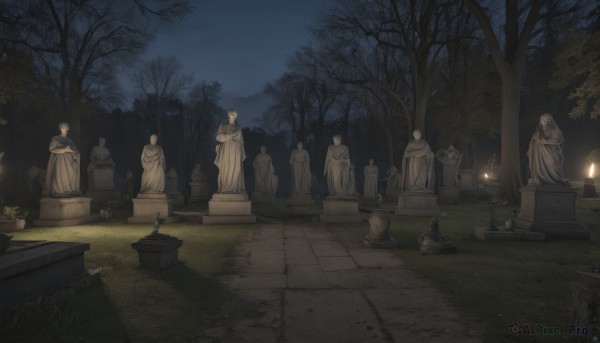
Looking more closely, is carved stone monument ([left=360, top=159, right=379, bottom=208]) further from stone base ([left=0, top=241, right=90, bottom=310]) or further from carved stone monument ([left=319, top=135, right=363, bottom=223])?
stone base ([left=0, top=241, right=90, bottom=310])

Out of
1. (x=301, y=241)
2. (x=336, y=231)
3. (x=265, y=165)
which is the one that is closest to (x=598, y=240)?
(x=336, y=231)

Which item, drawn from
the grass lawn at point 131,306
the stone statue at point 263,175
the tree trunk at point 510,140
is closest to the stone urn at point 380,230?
the grass lawn at point 131,306

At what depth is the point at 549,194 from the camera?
9.45 meters

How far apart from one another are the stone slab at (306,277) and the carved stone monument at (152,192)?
747cm

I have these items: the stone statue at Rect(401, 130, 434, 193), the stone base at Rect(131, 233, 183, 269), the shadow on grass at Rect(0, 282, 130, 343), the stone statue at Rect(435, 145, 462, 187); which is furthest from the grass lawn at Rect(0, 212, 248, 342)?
the stone statue at Rect(435, 145, 462, 187)

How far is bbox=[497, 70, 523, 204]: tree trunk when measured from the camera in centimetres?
1738

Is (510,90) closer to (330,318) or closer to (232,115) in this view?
(232,115)

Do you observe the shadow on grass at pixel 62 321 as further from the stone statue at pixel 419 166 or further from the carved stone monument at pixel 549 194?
the stone statue at pixel 419 166

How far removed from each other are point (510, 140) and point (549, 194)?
918cm

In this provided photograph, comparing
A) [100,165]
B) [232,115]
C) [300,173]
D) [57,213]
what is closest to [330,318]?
[232,115]

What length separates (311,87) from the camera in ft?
133

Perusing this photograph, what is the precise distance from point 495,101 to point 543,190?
21.1 meters

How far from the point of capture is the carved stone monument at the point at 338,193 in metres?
12.9

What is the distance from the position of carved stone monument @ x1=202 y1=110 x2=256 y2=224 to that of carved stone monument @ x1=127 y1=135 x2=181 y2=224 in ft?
5.43
